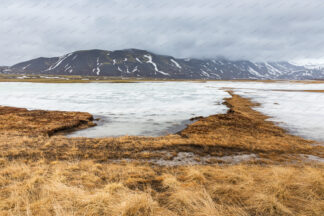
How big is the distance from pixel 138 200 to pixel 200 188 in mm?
2180

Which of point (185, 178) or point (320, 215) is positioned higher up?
point (320, 215)

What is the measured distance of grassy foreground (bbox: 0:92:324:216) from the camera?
460cm

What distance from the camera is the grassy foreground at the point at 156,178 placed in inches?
181

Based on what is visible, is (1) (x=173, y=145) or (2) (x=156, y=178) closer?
(2) (x=156, y=178)

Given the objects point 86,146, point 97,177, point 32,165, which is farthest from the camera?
point 86,146

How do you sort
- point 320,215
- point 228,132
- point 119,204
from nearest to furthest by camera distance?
point 320,215 < point 119,204 < point 228,132

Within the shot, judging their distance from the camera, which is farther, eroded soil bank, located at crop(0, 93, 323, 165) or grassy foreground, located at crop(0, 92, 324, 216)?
eroded soil bank, located at crop(0, 93, 323, 165)

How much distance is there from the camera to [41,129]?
16375 millimetres

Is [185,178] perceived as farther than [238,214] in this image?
Yes

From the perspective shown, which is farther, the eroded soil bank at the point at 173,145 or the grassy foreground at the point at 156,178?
the eroded soil bank at the point at 173,145

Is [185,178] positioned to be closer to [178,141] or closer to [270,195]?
[270,195]

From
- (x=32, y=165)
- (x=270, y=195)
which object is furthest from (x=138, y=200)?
(x=32, y=165)

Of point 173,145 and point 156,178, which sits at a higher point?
point 156,178

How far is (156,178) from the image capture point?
696 centimetres
